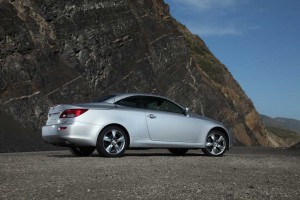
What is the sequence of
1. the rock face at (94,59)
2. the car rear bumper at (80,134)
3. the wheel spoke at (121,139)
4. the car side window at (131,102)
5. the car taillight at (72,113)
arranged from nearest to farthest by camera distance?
the car rear bumper at (80,134), the car taillight at (72,113), the wheel spoke at (121,139), the car side window at (131,102), the rock face at (94,59)

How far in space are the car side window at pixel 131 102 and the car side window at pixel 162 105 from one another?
0.79ft

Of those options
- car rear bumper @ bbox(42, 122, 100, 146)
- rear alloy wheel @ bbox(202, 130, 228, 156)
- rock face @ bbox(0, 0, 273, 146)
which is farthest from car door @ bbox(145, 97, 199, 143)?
rock face @ bbox(0, 0, 273, 146)

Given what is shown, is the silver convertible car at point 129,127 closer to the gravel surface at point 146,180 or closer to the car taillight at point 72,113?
the car taillight at point 72,113

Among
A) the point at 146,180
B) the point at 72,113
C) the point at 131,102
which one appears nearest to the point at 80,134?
the point at 72,113

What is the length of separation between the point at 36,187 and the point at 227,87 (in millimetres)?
48036

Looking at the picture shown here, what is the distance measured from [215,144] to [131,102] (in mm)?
2521

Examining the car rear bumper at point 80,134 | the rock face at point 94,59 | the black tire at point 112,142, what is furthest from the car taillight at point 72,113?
the rock face at point 94,59

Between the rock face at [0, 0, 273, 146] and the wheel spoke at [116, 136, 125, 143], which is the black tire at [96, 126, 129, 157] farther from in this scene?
the rock face at [0, 0, 273, 146]

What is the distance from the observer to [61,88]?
34125 millimetres

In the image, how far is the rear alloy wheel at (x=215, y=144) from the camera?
13.5 meters

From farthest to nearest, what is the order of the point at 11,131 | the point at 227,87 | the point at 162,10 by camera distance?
1. the point at 227,87
2. the point at 162,10
3. the point at 11,131

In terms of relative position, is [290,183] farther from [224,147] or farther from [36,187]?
[224,147]

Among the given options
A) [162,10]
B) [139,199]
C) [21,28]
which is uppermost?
[162,10]

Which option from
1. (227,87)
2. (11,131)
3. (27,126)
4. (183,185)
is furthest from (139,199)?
(227,87)
